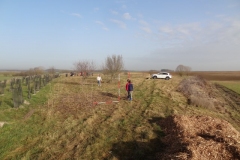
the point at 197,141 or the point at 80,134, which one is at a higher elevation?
the point at 197,141

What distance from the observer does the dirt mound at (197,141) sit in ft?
16.8

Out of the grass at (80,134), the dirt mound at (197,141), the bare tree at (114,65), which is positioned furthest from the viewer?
the bare tree at (114,65)

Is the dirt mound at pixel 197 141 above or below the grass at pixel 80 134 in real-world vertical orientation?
above

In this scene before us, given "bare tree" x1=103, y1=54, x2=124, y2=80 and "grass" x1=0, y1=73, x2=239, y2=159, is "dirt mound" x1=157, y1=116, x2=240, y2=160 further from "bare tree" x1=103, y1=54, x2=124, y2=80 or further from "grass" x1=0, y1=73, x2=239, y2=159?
"bare tree" x1=103, y1=54, x2=124, y2=80

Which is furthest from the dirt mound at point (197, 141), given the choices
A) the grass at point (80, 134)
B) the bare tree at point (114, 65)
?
the bare tree at point (114, 65)

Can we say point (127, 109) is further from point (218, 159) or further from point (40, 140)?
point (218, 159)

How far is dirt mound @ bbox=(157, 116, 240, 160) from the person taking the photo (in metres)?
5.11

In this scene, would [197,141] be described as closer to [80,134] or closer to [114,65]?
[80,134]

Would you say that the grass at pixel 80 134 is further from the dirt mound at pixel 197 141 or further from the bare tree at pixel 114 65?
the bare tree at pixel 114 65

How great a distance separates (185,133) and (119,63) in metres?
21.4

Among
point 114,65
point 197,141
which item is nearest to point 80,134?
point 197,141

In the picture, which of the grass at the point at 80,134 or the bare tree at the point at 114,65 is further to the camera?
the bare tree at the point at 114,65

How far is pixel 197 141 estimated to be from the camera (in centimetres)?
591

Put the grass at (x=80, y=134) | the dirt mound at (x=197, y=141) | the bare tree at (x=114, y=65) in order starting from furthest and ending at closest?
the bare tree at (x=114, y=65) → the grass at (x=80, y=134) → the dirt mound at (x=197, y=141)
